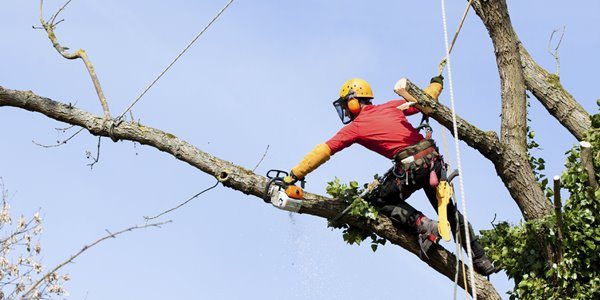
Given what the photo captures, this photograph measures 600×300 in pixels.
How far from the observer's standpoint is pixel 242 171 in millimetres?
8766

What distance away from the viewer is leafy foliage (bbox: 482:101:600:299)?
8.48 m

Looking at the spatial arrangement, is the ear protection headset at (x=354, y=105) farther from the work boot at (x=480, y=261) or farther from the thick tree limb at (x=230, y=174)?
the work boot at (x=480, y=261)

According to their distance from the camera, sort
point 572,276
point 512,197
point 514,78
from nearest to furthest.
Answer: point 572,276, point 512,197, point 514,78

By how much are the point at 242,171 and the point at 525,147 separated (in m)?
2.49

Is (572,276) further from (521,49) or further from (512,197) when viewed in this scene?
(521,49)

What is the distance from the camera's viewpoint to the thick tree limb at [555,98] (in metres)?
10.2

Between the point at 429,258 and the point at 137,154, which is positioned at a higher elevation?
the point at 137,154

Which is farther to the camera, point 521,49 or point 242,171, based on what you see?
point 521,49

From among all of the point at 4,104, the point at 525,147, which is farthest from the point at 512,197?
the point at 4,104

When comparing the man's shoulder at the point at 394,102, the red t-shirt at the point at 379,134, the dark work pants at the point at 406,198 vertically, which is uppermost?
the man's shoulder at the point at 394,102

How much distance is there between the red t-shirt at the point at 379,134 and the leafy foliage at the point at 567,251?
1200 mm

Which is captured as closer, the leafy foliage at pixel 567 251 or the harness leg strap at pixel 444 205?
the harness leg strap at pixel 444 205

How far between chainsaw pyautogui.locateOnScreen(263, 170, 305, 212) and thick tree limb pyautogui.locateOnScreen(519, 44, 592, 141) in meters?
3.09

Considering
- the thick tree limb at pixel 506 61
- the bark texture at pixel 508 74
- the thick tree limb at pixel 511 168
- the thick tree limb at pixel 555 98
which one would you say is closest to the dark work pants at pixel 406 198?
the thick tree limb at pixel 511 168
